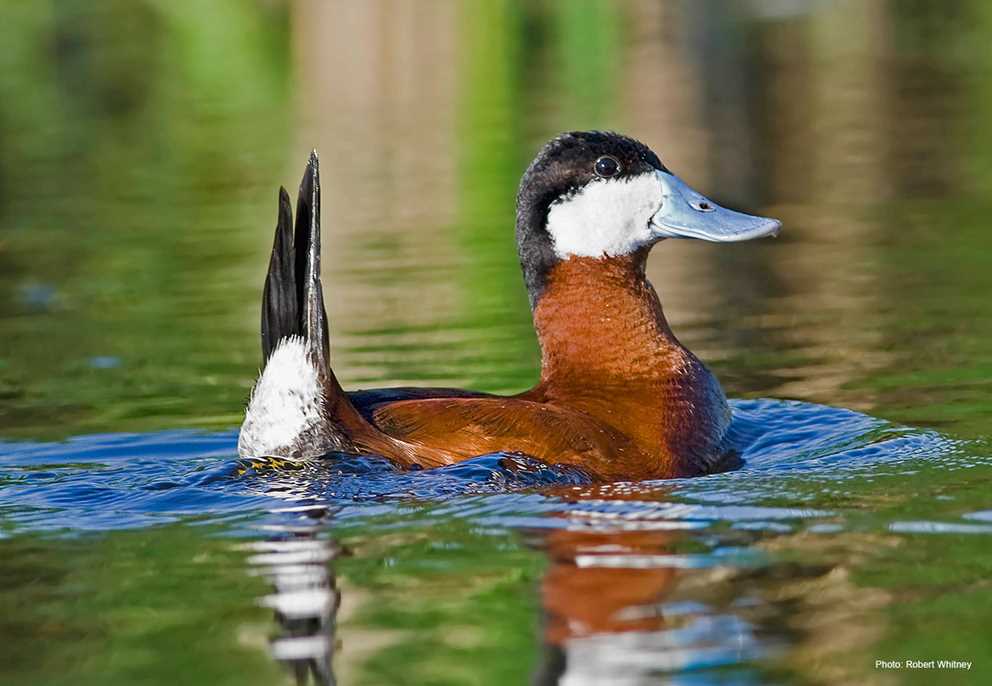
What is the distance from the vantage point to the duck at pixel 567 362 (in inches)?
224

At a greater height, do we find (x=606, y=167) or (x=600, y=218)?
(x=606, y=167)

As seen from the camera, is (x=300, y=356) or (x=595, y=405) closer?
(x=300, y=356)

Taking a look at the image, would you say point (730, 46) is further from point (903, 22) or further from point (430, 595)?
point (430, 595)

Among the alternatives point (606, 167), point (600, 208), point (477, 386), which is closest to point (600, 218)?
point (600, 208)

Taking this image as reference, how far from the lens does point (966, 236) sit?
10.6 m

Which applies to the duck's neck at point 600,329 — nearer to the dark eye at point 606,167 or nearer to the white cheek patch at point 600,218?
the white cheek patch at point 600,218

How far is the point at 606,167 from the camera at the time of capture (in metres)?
6.58

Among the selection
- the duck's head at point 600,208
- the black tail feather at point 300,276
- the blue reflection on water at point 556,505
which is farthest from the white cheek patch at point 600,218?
the black tail feather at point 300,276

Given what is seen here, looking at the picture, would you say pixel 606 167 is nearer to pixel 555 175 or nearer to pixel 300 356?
pixel 555 175

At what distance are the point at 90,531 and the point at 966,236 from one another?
6.64m

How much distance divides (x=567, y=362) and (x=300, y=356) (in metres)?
1.19

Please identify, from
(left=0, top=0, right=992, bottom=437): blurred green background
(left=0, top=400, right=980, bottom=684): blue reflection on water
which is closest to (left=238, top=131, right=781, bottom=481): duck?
(left=0, top=400, right=980, bottom=684): blue reflection on water

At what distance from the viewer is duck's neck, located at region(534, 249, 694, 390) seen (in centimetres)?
646

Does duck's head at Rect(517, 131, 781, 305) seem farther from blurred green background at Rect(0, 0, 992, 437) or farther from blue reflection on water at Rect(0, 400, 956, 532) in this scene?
blurred green background at Rect(0, 0, 992, 437)
